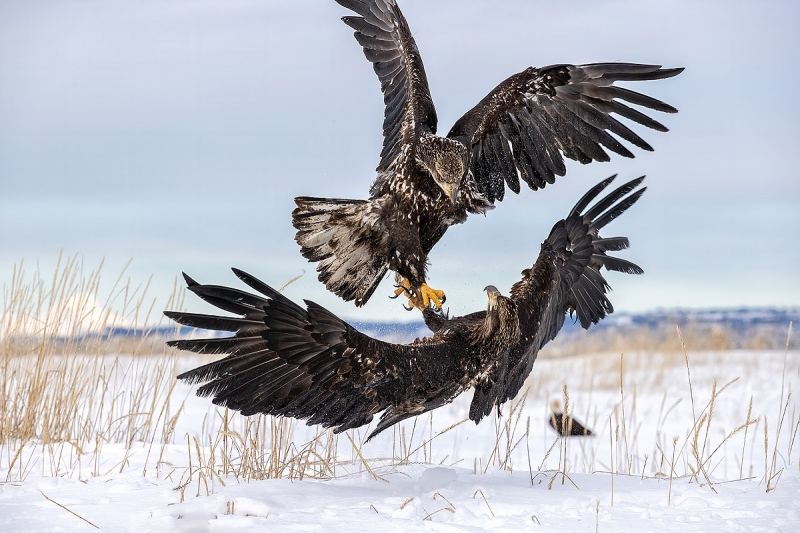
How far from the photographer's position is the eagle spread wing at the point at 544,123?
17.8 ft

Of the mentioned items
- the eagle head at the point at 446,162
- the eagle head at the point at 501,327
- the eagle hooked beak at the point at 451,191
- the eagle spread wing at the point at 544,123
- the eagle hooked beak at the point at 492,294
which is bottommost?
the eagle head at the point at 501,327

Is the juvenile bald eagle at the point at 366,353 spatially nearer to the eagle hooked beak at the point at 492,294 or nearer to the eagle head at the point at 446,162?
the eagle hooked beak at the point at 492,294

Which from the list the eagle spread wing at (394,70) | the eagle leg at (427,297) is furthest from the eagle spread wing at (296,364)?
the eagle spread wing at (394,70)

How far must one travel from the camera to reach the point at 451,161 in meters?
4.99

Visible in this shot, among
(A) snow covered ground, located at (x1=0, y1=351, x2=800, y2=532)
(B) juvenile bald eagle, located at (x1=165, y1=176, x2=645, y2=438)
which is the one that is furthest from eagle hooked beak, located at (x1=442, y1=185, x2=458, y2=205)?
(A) snow covered ground, located at (x1=0, y1=351, x2=800, y2=532)

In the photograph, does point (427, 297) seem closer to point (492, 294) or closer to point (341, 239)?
point (341, 239)

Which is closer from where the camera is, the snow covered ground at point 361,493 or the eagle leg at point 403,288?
the snow covered ground at point 361,493

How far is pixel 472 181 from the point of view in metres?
5.54

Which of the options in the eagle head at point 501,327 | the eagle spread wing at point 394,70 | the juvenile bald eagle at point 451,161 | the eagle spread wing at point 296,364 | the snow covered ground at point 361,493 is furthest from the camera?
the eagle spread wing at point 394,70

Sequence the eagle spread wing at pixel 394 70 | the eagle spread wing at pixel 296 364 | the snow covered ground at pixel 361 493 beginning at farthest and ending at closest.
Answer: the eagle spread wing at pixel 394 70 → the snow covered ground at pixel 361 493 → the eagle spread wing at pixel 296 364

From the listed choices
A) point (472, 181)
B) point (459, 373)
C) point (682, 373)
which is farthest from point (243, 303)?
point (682, 373)

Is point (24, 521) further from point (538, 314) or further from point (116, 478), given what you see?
point (538, 314)

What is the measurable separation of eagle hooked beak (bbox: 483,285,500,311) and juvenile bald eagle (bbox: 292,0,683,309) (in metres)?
0.97

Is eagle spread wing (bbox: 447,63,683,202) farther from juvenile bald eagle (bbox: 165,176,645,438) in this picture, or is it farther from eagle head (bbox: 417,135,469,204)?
juvenile bald eagle (bbox: 165,176,645,438)
